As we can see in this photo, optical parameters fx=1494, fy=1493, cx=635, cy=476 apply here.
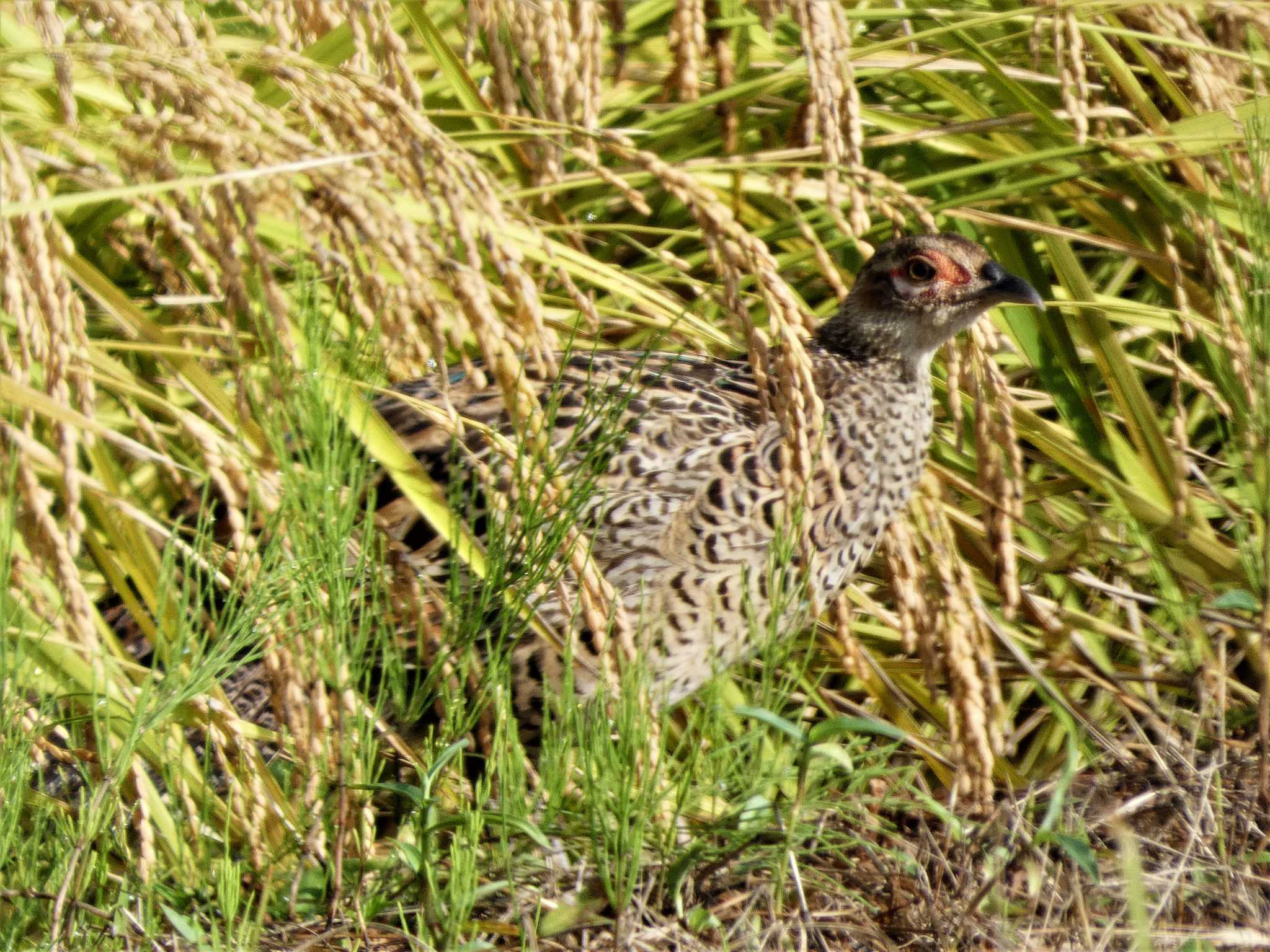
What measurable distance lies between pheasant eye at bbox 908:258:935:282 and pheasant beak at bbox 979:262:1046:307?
0.11m

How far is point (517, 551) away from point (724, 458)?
3.45ft

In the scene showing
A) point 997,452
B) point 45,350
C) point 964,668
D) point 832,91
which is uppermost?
point 832,91

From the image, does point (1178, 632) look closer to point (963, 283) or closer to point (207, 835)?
point (963, 283)

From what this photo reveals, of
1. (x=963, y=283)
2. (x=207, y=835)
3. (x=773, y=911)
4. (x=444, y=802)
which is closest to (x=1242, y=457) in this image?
(x=963, y=283)

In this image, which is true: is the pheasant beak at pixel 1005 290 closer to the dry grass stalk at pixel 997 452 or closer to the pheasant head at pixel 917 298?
the pheasant head at pixel 917 298

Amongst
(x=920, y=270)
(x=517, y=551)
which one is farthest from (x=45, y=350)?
(x=920, y=270)

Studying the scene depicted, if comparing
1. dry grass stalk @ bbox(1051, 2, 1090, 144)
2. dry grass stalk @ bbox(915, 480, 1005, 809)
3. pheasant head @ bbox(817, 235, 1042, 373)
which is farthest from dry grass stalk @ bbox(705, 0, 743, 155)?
dry grass stalk @ bbox(915, 480, 1005, 809)

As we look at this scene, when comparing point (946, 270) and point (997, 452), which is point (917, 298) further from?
point (997, 452)

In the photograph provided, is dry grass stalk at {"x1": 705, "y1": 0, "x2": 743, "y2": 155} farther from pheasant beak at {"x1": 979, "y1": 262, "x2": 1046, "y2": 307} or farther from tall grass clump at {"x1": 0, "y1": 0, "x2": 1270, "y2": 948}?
pheasant beak at {"x1": 979, "y1": 262, "x2": 1046, "y2": 307}

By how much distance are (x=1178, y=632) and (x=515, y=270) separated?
1.61 metres

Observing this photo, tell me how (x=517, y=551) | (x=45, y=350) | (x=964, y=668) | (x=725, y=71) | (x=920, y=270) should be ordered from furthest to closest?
(x=920, y=270), (x=725, y=71), (x=964, y=668), (x=517, y=551), (x=45, y=350)

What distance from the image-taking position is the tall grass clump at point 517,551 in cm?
180

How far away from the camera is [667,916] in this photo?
1900mm

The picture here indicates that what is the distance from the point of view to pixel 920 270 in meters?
3.08
